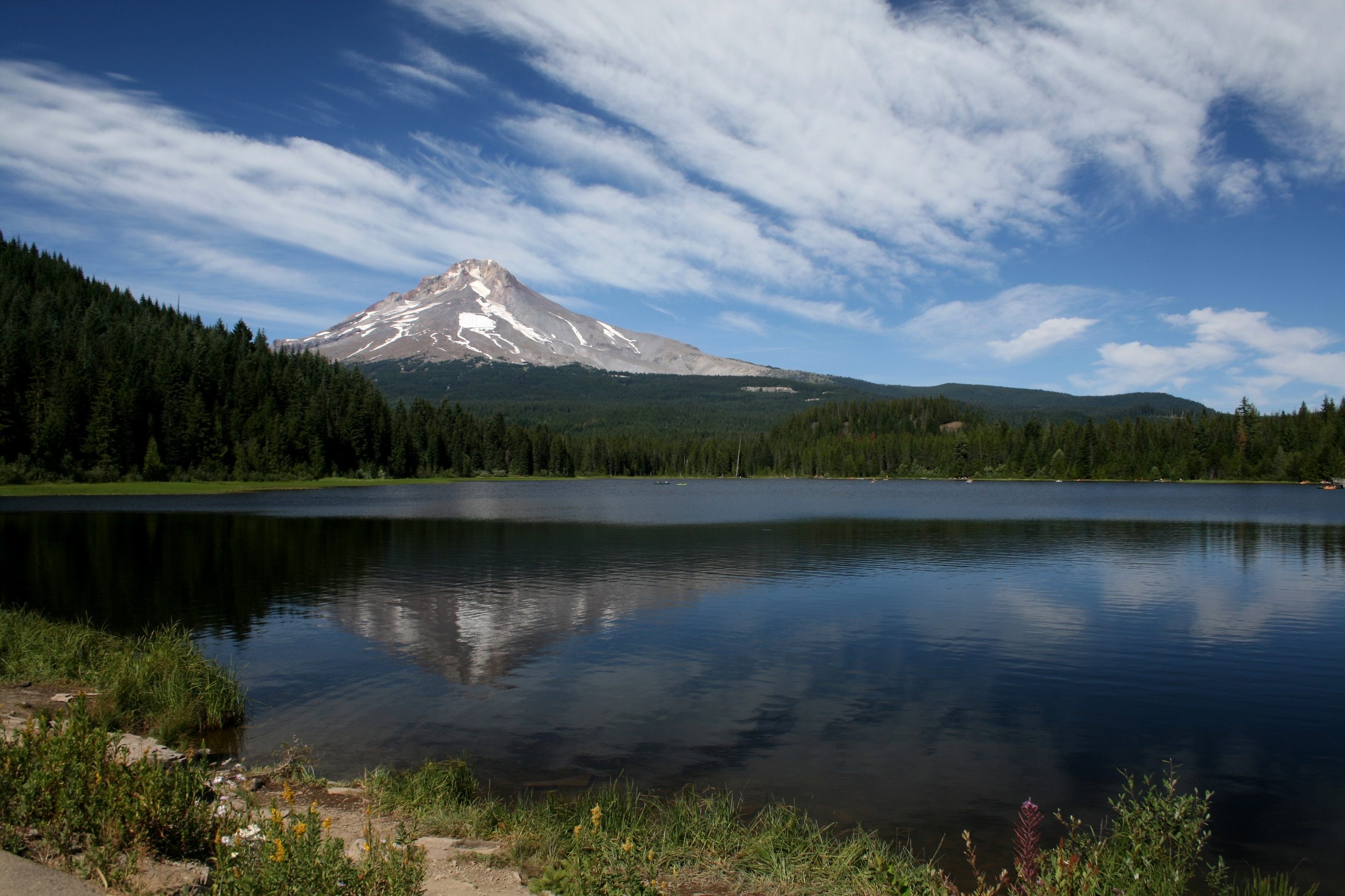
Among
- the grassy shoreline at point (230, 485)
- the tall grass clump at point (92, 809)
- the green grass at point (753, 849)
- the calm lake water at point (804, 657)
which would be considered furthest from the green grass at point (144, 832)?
the grassy shoreline at point (230, 485)

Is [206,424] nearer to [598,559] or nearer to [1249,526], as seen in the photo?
[598,559]

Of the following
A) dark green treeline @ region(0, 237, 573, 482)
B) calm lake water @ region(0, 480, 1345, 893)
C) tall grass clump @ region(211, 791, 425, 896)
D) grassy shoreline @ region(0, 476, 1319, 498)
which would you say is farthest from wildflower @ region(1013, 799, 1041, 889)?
dark green treeline @ region(0, 237, 573, 482)

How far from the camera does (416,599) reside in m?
32.2

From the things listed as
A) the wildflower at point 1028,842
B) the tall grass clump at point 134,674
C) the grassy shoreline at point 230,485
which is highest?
the wildflower at point 1028,842

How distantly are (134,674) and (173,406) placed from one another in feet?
397

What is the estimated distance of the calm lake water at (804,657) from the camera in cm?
1437

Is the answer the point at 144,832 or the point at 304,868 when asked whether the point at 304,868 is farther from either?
the point at 144,832

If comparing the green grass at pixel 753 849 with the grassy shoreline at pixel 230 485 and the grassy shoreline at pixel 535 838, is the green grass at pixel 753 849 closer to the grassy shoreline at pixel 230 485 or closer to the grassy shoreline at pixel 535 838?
the grassy shoreline at pixel 535 838

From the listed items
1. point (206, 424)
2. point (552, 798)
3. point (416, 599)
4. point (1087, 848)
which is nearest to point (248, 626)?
point (416, 599)

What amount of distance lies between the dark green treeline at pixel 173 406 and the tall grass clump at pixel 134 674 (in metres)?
100

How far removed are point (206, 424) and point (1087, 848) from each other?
13599cm

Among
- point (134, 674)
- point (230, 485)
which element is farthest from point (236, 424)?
point (134, 674)

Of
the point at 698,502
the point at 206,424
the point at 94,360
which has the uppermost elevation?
the point at 94,360

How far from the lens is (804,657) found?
22938 millimetres
